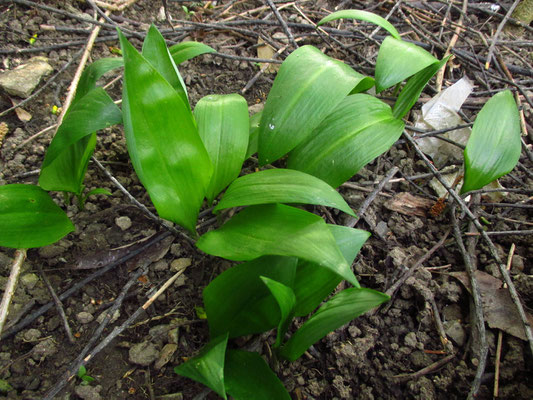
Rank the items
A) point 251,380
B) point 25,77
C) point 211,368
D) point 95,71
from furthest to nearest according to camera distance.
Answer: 1. point 25,77
2. point 95,71
3. point 251,380
4. point 211,368

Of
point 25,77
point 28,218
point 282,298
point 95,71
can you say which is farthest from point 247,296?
point 25,77

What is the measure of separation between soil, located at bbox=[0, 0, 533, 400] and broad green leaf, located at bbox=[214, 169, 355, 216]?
11.2 inches

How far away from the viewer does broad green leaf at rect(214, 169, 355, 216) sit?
0.80 m

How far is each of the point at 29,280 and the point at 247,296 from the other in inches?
25.2

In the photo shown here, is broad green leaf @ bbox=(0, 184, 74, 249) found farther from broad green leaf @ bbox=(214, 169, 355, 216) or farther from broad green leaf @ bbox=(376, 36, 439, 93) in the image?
broad green leaf @ bbox=(376, 36, 439, 93)

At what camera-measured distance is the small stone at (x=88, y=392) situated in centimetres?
86

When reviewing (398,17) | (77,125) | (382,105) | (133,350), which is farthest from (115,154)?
(398,17)

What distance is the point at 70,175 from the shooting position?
1.05 meters

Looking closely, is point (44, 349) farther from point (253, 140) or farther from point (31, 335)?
point (253, 140)

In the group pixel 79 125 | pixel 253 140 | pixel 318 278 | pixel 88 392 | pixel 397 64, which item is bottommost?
pixel 88 392

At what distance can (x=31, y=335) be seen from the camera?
3.08ft

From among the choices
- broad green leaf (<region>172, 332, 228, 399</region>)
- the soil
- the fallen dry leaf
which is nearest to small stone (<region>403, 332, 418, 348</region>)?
the soil

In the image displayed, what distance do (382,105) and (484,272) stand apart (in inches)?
24.6

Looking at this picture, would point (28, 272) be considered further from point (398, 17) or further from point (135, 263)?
point (398, 17)
